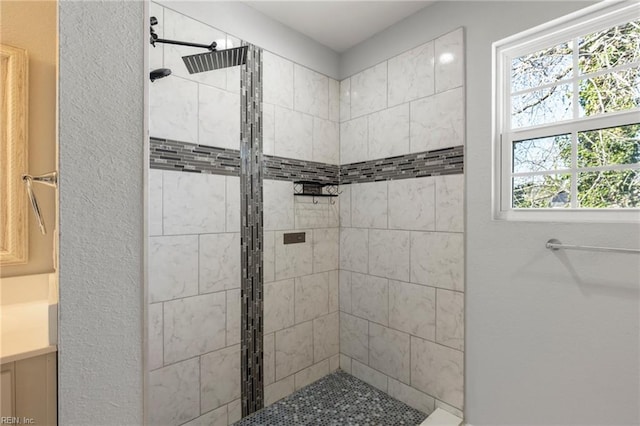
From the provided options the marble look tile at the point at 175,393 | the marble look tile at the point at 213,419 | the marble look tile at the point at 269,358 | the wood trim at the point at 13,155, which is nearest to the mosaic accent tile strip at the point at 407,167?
the marble look tile at the point at 269,358

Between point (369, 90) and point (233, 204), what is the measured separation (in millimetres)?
1321

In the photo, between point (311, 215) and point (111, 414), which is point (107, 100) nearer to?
point (111, 414)

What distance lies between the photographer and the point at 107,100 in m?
0.64

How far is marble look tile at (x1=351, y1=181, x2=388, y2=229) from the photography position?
88.0 inches

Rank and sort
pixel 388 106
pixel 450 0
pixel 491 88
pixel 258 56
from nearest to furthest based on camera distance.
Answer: pixel 491 88 < pixel 450 0 < pixel 258 56 < pixel 388 106

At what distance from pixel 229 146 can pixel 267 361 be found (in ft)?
4.72

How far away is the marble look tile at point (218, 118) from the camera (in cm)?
180

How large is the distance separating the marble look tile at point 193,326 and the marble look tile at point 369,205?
113cm

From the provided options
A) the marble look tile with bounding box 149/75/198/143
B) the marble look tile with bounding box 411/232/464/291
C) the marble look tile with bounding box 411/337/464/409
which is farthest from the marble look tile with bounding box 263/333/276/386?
the marble look tile with bounding box 149/75/198/143

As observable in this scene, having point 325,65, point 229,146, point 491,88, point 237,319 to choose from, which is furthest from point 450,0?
point 237,319

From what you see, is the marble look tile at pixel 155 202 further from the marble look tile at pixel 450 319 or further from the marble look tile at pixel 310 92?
the marble look tile at pixel 450 319

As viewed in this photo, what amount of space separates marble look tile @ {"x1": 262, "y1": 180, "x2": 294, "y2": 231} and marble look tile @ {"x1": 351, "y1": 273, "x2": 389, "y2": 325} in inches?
27.4

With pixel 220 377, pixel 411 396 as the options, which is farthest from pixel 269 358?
pixel 411 396

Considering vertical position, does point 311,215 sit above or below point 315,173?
below
